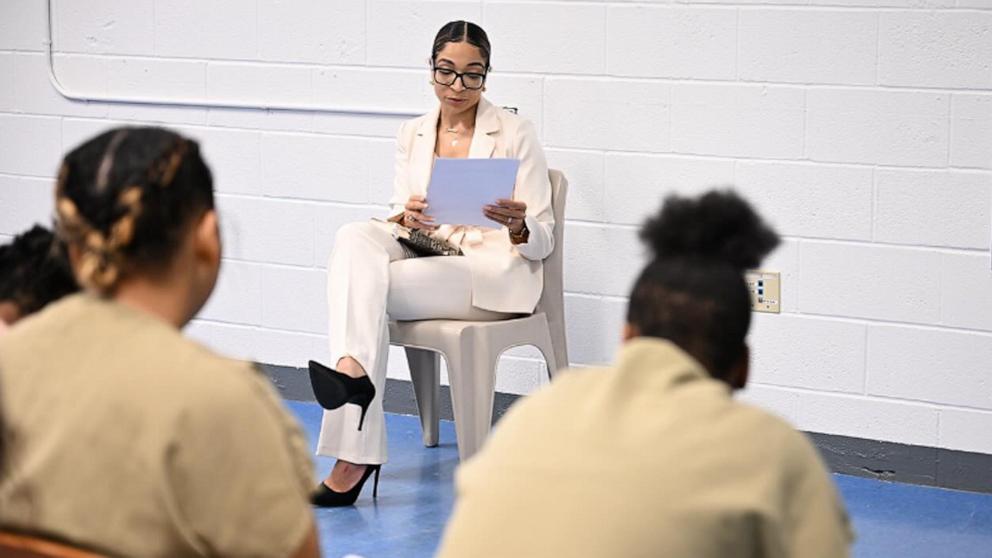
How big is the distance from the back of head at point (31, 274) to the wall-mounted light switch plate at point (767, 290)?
2.28 m

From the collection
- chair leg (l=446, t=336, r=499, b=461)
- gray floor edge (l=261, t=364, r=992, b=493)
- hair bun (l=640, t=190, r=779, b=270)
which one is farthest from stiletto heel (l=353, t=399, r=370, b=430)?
hair bun (l=640, t=190, r=779, b=270)

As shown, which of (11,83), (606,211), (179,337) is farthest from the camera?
(11,83)

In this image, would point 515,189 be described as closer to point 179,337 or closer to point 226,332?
point 226,332

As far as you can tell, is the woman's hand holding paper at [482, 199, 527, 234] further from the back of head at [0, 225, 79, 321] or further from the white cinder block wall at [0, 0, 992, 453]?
the back of head at [0, 225, 79, 321]

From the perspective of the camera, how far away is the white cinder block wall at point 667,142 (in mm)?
3715

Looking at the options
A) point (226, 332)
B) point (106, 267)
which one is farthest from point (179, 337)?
point (226, 332)

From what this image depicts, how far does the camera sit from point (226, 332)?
490 cm

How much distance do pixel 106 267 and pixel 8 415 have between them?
173 millimetres

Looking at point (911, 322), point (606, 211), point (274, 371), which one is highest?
point (606, 211)

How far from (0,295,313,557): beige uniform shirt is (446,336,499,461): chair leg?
2.31 metres

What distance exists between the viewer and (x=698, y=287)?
57.6 inches

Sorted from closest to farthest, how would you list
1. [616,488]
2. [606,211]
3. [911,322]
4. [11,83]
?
[616,488]
[911,322]
[606,211]
[11,83]

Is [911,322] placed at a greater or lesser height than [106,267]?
lesser

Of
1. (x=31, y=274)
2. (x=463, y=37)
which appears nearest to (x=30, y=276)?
(x=31, y=274)
